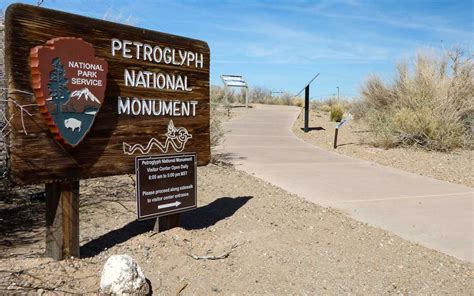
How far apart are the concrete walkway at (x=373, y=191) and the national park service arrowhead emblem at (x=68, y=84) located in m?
3.77

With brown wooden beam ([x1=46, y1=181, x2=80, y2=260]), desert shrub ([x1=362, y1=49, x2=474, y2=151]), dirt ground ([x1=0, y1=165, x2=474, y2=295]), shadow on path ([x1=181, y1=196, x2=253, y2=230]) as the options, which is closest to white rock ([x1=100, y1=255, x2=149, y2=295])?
dirt ground ([x1=0, y1=165, x2=474, y2=295])

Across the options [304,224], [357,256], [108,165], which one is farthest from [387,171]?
[108,165]

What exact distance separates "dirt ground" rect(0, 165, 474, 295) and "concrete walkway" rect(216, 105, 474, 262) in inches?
19.4

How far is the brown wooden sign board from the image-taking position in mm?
5051

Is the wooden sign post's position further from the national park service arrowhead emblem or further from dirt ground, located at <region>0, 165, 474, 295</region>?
dirt ground, located at <region>0, 165, 474, 295</region>

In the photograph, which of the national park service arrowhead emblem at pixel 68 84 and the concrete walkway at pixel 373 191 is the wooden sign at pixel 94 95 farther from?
the concrete walkway at pixel 373 191

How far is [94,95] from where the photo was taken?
14.7 feet

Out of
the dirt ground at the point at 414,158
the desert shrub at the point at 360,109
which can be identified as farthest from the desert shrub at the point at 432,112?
the desert shrub at the point at 360,109

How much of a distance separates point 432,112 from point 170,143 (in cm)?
1053

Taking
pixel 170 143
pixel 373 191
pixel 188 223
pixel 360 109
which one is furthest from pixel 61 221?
pixel 360 109

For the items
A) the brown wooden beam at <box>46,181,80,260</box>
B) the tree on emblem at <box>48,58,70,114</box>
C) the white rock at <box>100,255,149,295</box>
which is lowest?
the white rock at <box>100,255,149,295</box>

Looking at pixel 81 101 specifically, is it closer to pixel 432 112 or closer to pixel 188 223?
pixel 188 223

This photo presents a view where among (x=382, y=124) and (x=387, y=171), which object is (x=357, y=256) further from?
(x=382, y=124)

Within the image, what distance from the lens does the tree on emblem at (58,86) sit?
4.14 metres
